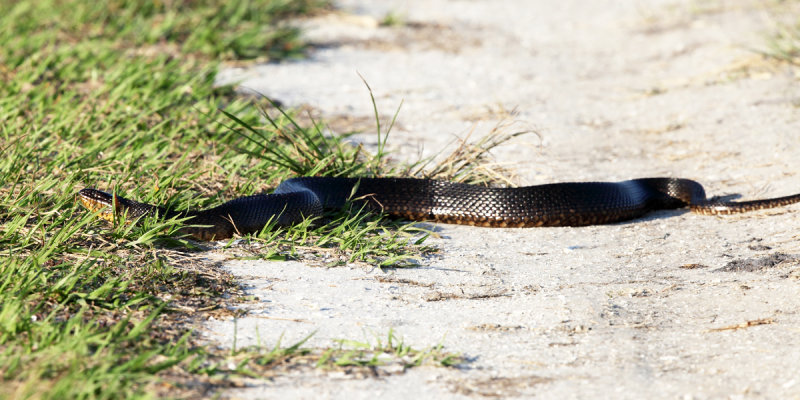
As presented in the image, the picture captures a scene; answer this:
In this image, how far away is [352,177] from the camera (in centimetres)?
547

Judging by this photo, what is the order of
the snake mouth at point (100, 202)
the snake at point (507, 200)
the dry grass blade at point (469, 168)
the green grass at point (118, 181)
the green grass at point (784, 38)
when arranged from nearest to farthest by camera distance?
the green grass at point (118, 181) → the snake mouth at point (100, 202) → the snake at point (507, 200) → the dry grass blade at point (469, 168) → the green grass at point (784, 38)

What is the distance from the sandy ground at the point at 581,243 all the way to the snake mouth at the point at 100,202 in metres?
0.71

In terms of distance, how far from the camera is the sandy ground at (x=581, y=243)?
10.6 feet

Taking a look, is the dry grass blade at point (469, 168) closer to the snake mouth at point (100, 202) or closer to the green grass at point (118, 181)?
the green grass at point (118, 181)

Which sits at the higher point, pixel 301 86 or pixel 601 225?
pixel 301 86

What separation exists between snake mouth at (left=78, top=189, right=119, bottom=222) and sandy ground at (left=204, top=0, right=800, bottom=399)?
714 mm

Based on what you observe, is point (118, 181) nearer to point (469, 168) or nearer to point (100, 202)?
point (100, 202)

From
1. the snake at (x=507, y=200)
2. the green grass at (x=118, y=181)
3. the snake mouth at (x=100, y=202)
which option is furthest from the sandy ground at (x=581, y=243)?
the snake mouth at (x=100, y=202)

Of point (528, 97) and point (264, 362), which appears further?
point (528, 97)

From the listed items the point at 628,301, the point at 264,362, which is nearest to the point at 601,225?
the point at 628,301

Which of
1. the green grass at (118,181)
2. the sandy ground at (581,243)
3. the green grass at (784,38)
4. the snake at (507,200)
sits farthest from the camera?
the green grass at (784,38)

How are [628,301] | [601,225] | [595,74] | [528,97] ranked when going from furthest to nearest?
[595,74] → [528,97] → [601,225] → [628,301]

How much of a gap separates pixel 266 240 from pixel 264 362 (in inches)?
57.7

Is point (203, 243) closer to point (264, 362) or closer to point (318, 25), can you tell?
point (264, 362)
